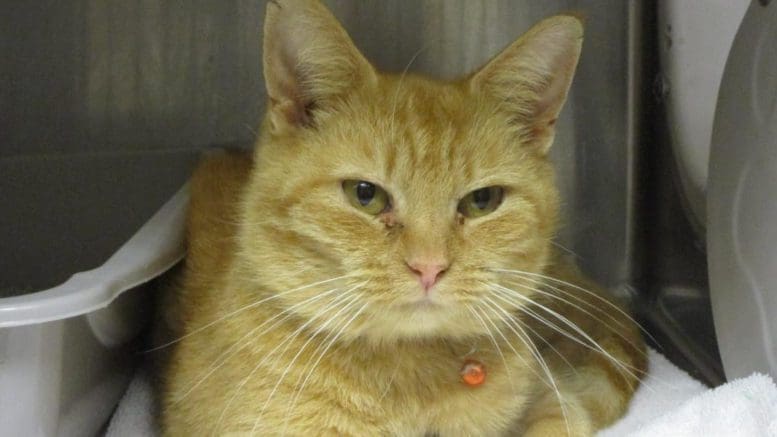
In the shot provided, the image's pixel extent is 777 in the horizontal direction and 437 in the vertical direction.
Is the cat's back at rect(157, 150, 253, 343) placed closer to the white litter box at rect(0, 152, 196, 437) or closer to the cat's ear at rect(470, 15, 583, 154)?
the white litter box at rect(0, 152, 196, 437)

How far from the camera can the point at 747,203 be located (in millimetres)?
1407

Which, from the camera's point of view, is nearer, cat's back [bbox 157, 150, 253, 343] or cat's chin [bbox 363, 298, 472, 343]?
cat's chin [bbox 363, 298, 472, 343]

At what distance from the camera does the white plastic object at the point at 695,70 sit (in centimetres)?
175

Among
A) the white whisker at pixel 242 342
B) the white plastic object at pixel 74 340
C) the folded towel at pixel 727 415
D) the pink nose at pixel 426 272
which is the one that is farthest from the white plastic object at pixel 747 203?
the white plastic object at pixel 74 340

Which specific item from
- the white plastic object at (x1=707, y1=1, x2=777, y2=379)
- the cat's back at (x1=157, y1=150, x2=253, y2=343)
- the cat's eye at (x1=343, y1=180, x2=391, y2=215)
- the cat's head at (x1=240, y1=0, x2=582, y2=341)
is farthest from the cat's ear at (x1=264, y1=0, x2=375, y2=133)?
the white plastic object at (x1=707, y1=1, x2=777, y2=379)

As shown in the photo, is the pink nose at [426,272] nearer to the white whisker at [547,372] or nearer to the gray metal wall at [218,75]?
the white whisker at [547,372]

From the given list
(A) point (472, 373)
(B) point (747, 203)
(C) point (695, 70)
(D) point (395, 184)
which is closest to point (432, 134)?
(D) point (395, 184)

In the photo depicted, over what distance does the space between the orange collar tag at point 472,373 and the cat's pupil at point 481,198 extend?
0.79 ft

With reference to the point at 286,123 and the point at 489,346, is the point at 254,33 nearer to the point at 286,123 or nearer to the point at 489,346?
the point at 286,123

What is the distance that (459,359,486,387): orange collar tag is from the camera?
1.35 metres

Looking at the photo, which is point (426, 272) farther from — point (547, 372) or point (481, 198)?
point (547, 372)

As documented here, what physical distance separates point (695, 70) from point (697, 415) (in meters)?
0.74

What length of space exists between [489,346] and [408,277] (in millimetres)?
279

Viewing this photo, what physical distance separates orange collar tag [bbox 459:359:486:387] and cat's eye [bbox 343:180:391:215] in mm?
288
